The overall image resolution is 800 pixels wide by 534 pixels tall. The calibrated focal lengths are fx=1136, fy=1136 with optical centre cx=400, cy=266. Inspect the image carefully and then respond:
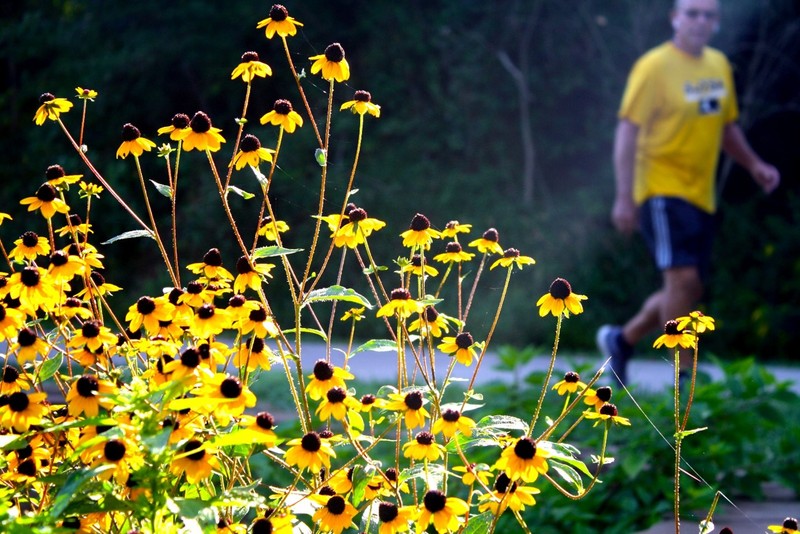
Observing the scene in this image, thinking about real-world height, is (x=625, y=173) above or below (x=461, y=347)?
below

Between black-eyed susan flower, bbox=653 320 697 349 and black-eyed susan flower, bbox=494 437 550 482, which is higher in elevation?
black-eyed susan flower, bbox=653 320 697 349

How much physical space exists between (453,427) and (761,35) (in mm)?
7010

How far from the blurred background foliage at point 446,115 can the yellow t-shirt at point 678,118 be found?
6.28 feet

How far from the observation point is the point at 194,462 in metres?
1.62

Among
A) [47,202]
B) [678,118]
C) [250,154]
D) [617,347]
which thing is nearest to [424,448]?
[250,154]

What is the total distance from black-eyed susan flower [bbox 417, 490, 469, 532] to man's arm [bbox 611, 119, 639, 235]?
4196mm

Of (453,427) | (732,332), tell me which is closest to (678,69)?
(732,332)

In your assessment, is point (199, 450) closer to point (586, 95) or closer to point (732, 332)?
point (732, 332)

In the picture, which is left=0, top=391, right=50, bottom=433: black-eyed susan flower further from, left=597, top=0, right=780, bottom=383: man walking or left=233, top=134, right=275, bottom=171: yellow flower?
left=597, top=0, right=780, bottom=383: man walking

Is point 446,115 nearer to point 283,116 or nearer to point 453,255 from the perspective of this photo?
point 453,255

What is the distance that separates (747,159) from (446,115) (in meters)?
2.71

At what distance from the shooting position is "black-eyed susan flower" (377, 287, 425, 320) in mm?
1828

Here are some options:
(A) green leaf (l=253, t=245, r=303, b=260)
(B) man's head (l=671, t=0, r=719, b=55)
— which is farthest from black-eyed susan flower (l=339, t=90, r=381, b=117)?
(B) man's head (l=671, t=0, r=719, b=55)

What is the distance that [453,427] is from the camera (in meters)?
1.68
